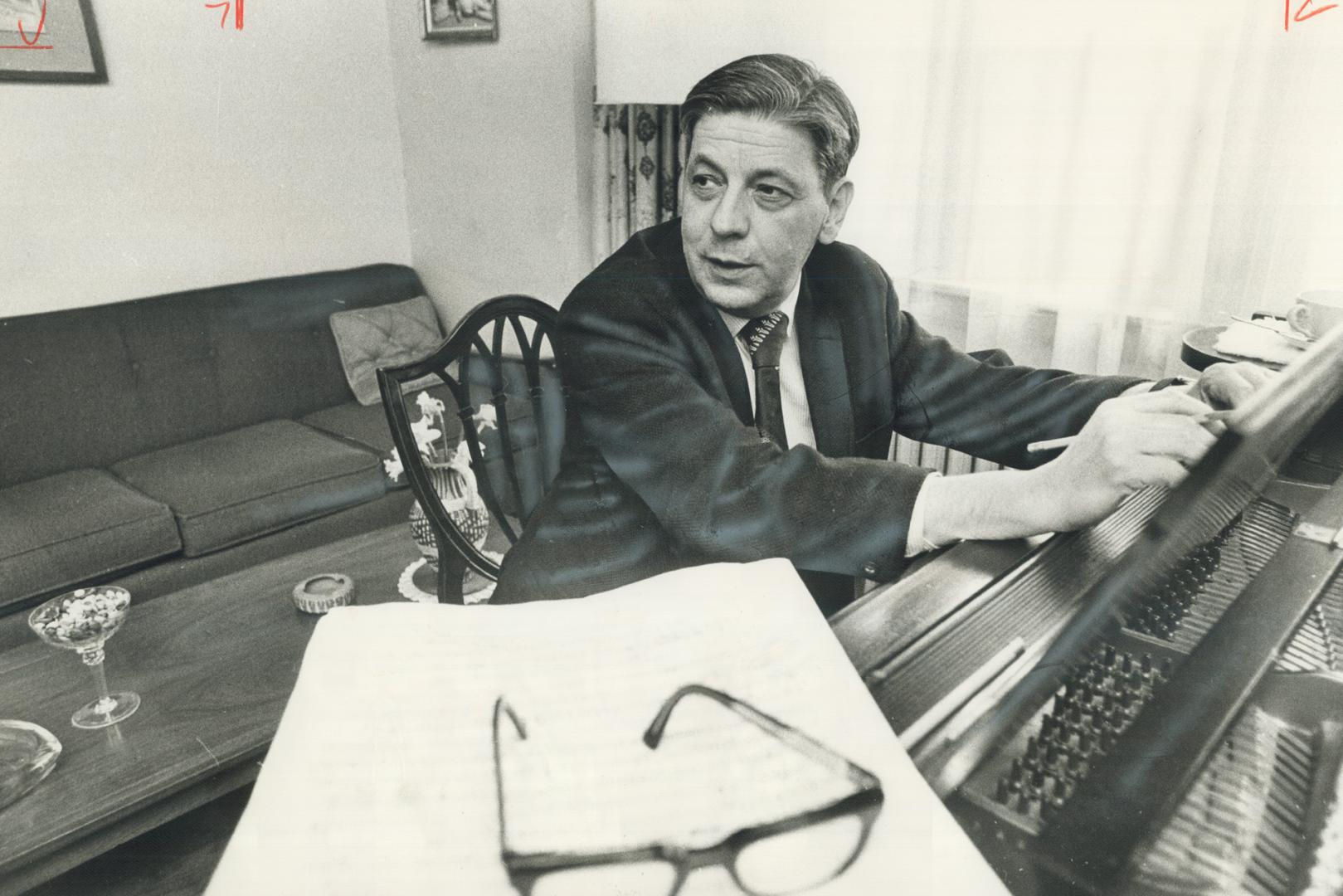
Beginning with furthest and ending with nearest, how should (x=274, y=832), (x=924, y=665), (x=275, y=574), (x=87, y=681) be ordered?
(x=275, y=574)
(x=87, y=681)
(x=924, y=665)
(x=274, y=832)

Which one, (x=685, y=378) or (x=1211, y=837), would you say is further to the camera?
(x=685, y=378)

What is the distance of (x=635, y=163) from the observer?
2.06 meters

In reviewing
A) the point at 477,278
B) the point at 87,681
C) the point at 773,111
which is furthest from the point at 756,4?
the point at 477,278

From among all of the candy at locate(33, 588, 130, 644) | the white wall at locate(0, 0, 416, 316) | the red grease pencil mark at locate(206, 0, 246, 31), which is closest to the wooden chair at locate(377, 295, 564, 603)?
the candy at locate(33, 588, 130, 644)

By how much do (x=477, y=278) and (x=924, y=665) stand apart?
2373 millimetres

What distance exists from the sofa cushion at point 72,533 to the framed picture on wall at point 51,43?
3.38 ft

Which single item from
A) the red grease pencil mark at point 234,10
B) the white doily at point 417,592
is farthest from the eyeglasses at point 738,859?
the red grease pencil mark at point 234,10

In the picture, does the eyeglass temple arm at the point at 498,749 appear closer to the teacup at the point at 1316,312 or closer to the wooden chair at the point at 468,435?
the wooden chair at the point at 468,435

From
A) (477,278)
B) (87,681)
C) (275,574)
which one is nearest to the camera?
(87,681)

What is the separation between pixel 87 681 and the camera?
4.18 feet

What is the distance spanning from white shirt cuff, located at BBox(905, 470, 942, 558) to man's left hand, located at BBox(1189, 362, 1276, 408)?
316 mm

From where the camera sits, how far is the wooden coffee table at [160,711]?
103cm

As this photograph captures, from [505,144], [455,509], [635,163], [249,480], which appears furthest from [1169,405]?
[249,480]

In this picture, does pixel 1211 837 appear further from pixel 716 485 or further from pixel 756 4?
pixel 756 4
